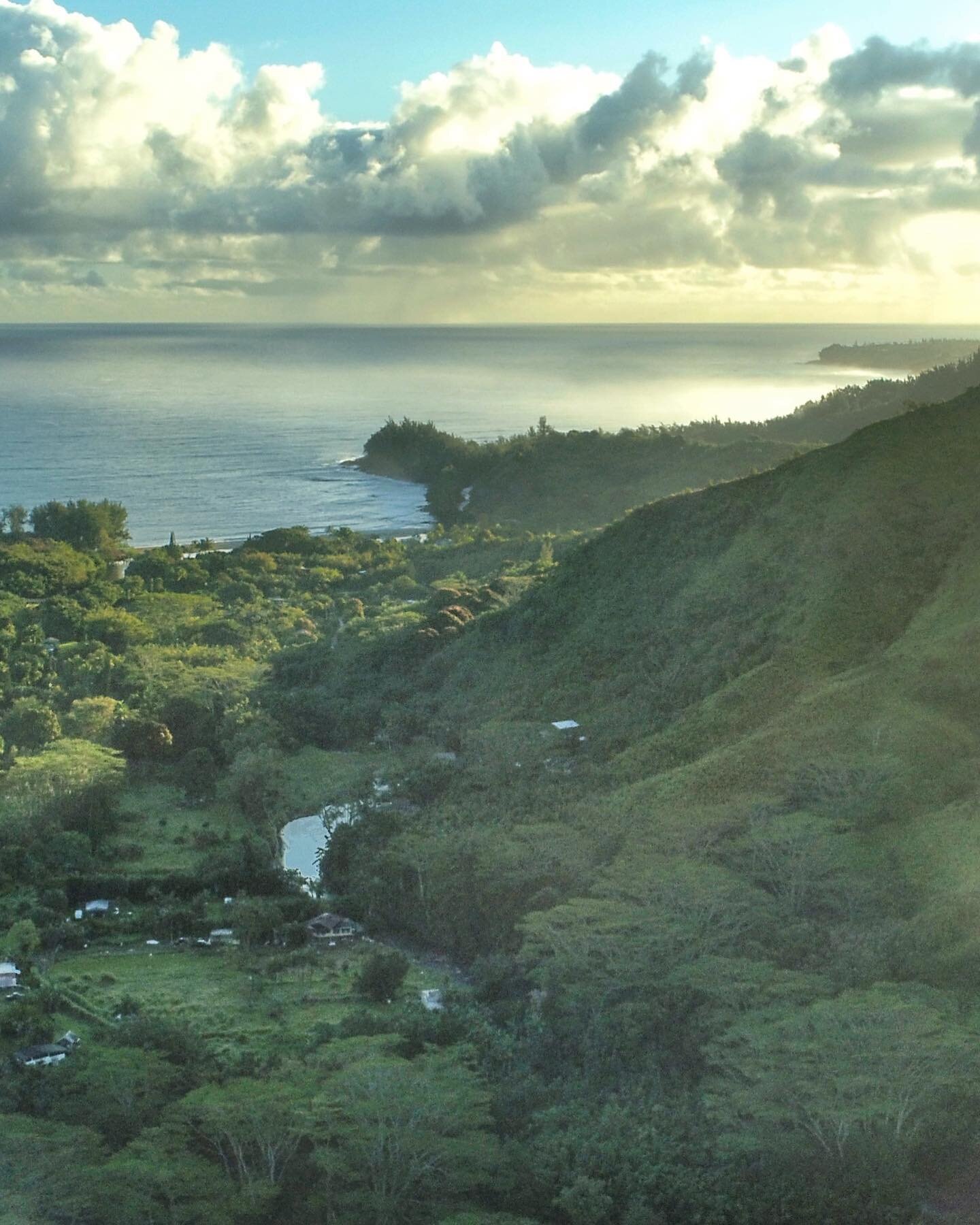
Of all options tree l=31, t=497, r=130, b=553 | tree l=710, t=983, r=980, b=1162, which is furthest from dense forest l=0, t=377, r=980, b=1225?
tree l=31, t=497, r=130, b=553

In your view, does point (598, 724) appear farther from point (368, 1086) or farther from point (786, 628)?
point (368, 1086)

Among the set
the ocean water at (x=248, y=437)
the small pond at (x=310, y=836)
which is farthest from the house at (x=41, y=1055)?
the ocean water at (x=248, y=437)

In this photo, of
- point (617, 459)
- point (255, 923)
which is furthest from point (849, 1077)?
point (617, 459)

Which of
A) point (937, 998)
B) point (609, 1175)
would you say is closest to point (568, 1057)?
point (609, 1175)

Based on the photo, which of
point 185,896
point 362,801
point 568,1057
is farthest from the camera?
point 362,801

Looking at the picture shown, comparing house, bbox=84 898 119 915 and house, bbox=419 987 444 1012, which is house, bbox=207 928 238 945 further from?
house, bbox=419 987 444 1012

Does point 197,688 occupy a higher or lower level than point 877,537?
lower
